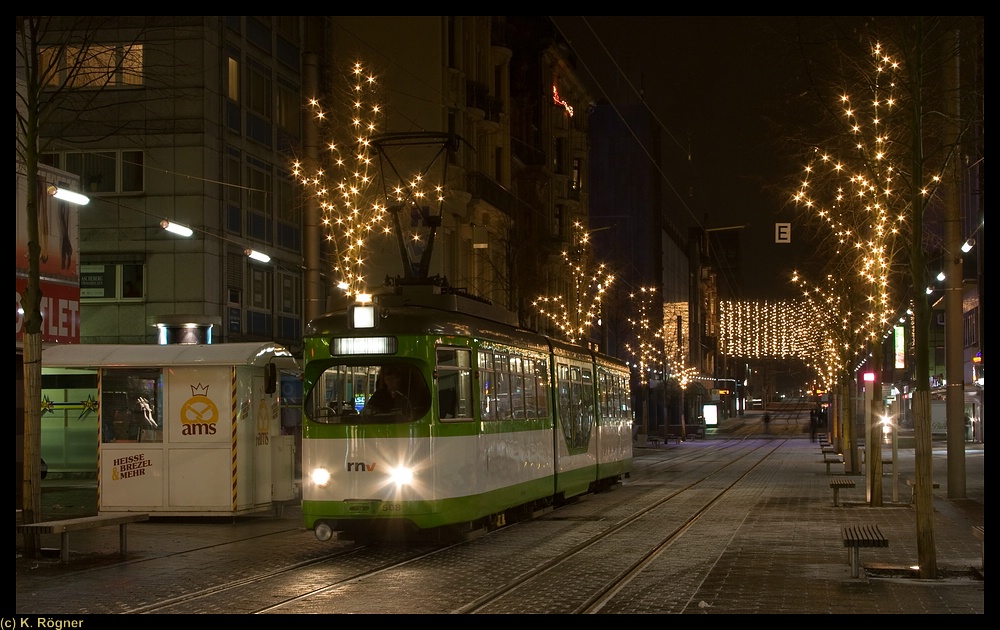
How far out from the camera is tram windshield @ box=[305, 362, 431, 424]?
17.0 metres

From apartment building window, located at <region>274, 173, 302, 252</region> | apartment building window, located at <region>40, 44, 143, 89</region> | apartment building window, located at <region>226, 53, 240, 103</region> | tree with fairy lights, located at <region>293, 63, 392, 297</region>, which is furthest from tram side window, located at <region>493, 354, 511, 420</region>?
apartment building window, located at <region>274, 173, 302, 252</region>

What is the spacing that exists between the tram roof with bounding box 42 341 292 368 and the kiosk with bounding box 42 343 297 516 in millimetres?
16

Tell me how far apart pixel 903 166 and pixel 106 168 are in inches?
891

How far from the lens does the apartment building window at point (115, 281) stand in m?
35.3

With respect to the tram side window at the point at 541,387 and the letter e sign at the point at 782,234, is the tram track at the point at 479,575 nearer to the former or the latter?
the tram side window at the point at 541,387

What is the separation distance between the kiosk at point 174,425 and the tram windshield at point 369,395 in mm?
4140

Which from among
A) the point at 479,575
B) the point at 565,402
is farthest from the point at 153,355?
the point at 479,575

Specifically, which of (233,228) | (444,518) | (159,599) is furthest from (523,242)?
(159,599)

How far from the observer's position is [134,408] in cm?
2159

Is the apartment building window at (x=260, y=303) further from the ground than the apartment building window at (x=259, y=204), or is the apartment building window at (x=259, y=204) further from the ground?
the apartment building window at (x=259, y=204)

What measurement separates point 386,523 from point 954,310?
1313 centimetres

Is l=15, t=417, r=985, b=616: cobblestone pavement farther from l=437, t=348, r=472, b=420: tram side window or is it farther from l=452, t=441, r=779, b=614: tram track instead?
l=437, t=348, r=472, b=420: tram side window

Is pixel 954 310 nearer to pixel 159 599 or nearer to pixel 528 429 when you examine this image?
pixel 528 429

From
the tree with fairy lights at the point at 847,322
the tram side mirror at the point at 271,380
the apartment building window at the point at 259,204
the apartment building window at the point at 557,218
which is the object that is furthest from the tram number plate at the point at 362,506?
the apartment building window at the point at 557,218
